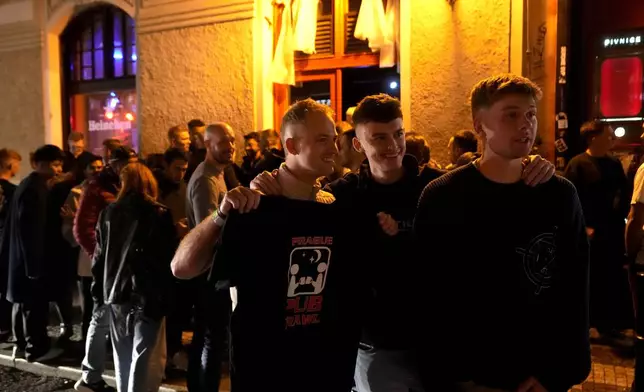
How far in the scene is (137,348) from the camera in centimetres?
425

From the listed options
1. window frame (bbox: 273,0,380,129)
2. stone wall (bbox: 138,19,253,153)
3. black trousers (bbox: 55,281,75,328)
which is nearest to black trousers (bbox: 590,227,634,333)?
window frame (bbox: 273,0,380,129)

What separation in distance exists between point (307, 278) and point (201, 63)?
6.20m

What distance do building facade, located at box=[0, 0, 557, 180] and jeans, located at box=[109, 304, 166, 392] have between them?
3754 mm

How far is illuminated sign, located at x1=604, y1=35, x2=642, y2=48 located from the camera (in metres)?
5.88

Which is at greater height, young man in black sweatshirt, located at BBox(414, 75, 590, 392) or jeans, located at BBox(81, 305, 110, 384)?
young man in black sweatshirt, located at BBox(414, 75, 590, 392)

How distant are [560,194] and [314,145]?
38.8 inches

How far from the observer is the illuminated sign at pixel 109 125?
9.42 metres

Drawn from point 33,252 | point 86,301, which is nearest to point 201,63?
point 33,252

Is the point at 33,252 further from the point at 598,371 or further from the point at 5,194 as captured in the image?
the point at 598,371

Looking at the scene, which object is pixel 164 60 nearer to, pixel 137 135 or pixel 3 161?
pixel 137 135

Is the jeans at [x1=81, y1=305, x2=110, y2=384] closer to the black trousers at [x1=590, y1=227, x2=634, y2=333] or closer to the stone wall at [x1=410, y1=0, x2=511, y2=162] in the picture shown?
the stone wall at [x1=410, y1=0, x2=511, y2=162]

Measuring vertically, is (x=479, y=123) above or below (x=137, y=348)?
above

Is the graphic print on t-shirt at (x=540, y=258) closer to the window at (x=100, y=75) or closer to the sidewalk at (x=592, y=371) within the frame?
the sidewalk at (x=592, y=371)

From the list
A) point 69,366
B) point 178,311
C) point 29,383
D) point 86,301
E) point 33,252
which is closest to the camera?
point 178,311
